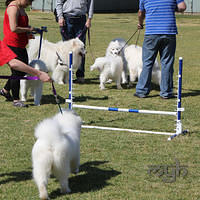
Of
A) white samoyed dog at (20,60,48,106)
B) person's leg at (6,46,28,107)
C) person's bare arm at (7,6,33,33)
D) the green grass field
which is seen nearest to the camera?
the green grass field

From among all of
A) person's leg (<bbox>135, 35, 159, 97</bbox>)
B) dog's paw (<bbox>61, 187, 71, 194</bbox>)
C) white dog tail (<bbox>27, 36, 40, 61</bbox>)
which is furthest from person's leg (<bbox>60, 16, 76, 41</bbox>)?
dog's paw (<bbox>61, 187, 71, 194</bbox>)

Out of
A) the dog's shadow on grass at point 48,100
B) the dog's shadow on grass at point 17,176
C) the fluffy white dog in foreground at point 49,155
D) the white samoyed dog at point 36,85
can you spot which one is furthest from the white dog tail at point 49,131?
the dog's shadow on grass at point 48,100

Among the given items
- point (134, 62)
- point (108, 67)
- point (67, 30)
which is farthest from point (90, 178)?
point (67, 30)

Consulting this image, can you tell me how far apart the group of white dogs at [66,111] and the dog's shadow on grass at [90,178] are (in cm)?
13

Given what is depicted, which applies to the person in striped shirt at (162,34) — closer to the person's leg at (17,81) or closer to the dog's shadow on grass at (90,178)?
the person's leg at (17,81)

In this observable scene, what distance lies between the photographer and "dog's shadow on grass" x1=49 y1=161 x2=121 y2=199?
4043mm

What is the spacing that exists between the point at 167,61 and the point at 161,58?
0.47ft

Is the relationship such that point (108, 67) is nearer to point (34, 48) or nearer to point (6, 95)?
point (34, 48)

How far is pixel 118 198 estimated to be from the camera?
386 cm

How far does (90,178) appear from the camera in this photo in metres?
4.36

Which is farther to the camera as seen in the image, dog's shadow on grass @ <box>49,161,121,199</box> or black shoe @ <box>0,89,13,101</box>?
black shoe @ <box>0,89,13,101</box>

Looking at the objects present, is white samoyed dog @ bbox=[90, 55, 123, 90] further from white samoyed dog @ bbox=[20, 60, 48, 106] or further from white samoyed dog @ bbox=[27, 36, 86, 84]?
white samoyed dog @ bbox=[20, 60, 48, 106]

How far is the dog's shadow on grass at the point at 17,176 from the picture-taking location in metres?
4.31

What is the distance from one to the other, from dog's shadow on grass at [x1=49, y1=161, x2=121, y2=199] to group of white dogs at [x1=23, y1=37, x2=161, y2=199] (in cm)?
13
